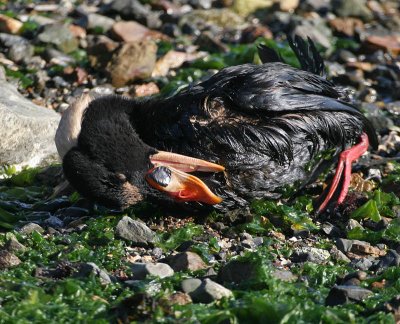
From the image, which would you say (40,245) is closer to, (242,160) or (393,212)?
(242,160)

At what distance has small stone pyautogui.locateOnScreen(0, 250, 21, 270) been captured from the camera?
6266mm

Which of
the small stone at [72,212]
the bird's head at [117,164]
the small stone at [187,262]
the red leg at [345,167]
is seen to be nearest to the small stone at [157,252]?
the small stone at [187,262]

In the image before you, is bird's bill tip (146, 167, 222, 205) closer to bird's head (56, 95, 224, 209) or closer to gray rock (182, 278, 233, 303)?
bird's head (56, 95, 224, 209)

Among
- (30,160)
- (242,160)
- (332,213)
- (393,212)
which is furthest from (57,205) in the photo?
(393,212)

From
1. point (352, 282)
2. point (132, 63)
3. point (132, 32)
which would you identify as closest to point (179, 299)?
point (352, 282)

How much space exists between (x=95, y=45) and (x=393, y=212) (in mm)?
4828

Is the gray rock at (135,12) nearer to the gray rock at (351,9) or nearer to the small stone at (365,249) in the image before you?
the gray rock at (351,9)

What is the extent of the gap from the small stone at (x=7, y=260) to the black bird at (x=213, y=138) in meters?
0.86

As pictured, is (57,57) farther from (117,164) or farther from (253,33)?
(117,164)

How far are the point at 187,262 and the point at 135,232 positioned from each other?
773 millimetres

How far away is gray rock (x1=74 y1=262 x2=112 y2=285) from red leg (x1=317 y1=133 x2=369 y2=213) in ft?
7.84

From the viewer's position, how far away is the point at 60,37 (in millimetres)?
11648

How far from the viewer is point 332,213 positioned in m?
7.81

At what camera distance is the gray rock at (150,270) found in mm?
6090
